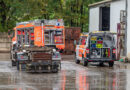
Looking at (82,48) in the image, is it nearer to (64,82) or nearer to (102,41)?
(102,41)

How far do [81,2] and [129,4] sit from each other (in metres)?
23.8

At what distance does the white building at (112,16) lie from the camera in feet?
105

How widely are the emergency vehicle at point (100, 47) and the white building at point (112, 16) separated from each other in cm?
534

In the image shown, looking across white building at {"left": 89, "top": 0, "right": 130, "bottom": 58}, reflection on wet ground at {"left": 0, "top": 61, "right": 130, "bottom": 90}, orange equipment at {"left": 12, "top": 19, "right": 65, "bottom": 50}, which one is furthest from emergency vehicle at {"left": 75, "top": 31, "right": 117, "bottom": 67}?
orange equipment at {"left": 12, "top": 19, "right": 65, "bottom": 50}

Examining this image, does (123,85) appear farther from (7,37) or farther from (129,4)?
(7,37)

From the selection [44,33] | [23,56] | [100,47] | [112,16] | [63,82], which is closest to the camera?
[63,82]

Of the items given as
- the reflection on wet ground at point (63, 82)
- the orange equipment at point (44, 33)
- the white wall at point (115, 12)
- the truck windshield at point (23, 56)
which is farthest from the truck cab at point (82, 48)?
the white wall at point (115, 12)

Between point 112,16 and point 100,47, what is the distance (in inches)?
594

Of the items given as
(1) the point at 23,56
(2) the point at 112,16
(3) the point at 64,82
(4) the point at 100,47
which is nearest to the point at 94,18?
(2) the point at 112,16

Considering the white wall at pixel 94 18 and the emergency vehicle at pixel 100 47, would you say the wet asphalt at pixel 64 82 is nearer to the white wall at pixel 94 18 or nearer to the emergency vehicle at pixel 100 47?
the emergency vehicle at pixel 100 47

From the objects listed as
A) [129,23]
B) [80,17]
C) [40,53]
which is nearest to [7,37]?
[80,17]

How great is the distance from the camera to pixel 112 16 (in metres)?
40.9

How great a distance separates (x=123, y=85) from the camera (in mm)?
16422

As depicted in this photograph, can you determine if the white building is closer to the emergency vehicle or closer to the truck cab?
the truck cab
